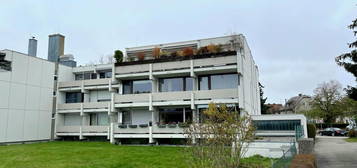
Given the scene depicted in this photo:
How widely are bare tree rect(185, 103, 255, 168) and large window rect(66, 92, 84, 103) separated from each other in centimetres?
2778

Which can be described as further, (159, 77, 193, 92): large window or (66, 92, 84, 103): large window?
(66, 92, 84, 103): large window

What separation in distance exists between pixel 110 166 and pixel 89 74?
22999 millimetres

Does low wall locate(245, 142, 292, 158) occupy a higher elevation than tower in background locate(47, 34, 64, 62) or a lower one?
lower

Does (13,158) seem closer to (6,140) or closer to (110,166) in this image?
(110,166)

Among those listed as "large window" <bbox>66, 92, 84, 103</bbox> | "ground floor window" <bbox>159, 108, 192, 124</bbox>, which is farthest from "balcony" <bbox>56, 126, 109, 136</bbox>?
"ground floor window" <bbox>159, 108, 192, 124</bbox>

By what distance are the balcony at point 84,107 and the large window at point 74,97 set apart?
182cm

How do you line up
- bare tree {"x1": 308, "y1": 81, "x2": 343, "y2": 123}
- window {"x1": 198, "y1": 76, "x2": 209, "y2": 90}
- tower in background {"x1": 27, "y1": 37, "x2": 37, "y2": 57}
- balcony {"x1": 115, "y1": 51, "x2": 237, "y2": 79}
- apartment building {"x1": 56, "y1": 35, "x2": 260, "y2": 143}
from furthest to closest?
bare tree {"x1": 308, "y1": 81, "x2": 343, "y2": 123}, tower in background {"x1": 27, "y1": 37, "x2": 37, "y2": 57}, window {"x1": 198, "y1": 76, "x2": 209, "y2": 90}, apartment building {"x1": 56, "y1": 35, "x2": 260, "y2": 143}, balcony {"x1": 115, "y1": 51, "x2": 237, "y2": 79}

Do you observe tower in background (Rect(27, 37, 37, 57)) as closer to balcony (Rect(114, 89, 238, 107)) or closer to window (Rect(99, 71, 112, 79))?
window (Rect(99, 71, 112, 79))

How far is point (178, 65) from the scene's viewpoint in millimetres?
25203

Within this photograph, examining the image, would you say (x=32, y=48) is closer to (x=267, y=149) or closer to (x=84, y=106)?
(x=84, y=106)

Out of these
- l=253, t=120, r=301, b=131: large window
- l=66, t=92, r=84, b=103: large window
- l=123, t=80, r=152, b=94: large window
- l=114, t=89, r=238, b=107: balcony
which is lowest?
l=253, t=120, r=301, b=131: large window

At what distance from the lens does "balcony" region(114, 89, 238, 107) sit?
22.8 meters

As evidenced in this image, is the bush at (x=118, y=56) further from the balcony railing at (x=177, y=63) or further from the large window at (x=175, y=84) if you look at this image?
the large window at (x=175, y=84)

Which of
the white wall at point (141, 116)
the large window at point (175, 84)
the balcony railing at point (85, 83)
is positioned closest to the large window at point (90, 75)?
the balcony railing at point (85, 83)
